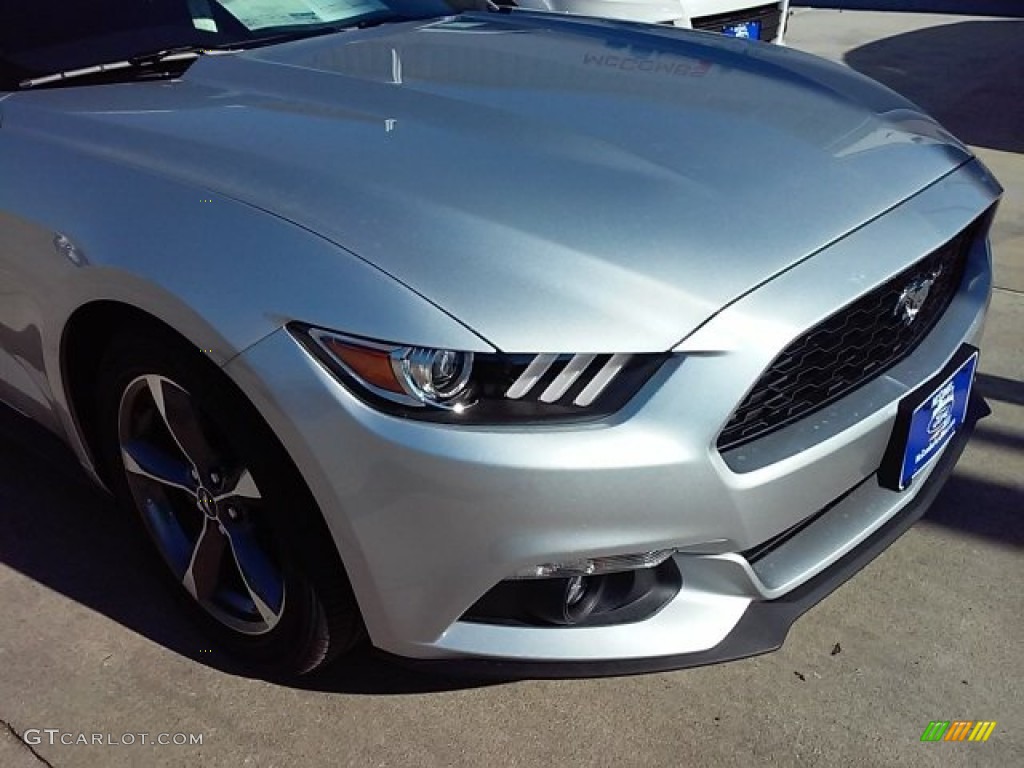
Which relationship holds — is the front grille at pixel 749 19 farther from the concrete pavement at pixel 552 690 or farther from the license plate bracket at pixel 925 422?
the license plate bracket at pixel 925 422

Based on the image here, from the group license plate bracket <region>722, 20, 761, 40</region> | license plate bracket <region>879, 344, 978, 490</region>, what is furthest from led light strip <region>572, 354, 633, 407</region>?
license plate bracket <region>722, 20, 761, 40</region>

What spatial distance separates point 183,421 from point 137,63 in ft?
3.56

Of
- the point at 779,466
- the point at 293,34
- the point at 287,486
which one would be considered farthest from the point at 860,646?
the point at 293,34

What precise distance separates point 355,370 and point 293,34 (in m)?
1.57

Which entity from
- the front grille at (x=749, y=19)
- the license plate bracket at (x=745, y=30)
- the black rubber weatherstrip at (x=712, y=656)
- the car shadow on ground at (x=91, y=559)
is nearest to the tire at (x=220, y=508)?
the car shadow on ground at (x=91, y=559)

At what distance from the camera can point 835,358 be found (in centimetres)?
196

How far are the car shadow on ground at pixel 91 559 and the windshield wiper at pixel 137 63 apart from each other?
896mm

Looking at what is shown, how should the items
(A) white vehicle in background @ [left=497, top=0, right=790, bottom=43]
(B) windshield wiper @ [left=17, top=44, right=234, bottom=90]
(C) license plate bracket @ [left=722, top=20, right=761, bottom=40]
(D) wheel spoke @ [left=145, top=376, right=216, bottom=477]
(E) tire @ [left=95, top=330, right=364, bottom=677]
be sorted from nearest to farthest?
1. (E) tire @ [left=95, top=330, right=364, bottom=677]
2. (D) wheel spoke @ [left=145, top=376, right=216, bottom=477]
3. (B) windshield wiper @ [left=17, top=44, right=234, bottom=90]
4. (A) white vehicle in background @ [left=497, top=0, right=790, bottom=43]
5. (C) license plate bracket @ [left=722, top=20, right=761, bottom=40]

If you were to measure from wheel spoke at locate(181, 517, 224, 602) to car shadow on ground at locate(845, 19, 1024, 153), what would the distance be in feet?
18.2

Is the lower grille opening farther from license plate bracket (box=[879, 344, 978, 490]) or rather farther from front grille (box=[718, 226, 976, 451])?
license plate bracket (box=[879, 344, 978, 490])

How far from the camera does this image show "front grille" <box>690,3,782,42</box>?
5.73 metres

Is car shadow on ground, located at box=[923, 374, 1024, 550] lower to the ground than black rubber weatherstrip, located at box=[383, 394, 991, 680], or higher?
lower

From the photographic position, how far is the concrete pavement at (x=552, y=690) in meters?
2.09

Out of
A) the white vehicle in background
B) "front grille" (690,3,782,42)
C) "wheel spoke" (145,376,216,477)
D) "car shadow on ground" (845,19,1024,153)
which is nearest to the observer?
"wheel spoke" (145,376,216,477)
